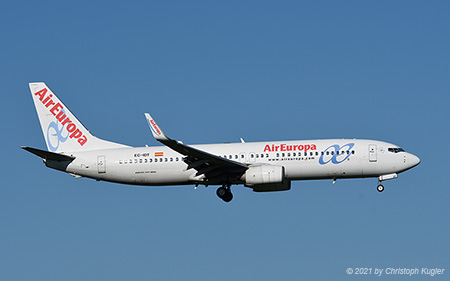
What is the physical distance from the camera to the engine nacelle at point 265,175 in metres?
51.8

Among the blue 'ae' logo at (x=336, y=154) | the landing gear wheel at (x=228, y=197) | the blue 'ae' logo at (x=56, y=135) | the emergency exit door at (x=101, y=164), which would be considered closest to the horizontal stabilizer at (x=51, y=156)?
the emergency exit door at (x=101, y=164)

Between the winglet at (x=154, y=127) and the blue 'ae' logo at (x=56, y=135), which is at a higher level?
the blue 'ae' logo at (x=56, y=135)

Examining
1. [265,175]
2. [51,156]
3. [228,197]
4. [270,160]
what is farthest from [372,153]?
[51,156]

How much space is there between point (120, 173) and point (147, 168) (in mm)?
2084

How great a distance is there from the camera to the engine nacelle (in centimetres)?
5184

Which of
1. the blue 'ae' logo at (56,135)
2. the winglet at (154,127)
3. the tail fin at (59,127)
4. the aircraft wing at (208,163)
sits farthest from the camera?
the blue 'ae' logo at (56,135)

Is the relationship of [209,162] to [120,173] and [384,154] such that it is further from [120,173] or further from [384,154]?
[384,154]

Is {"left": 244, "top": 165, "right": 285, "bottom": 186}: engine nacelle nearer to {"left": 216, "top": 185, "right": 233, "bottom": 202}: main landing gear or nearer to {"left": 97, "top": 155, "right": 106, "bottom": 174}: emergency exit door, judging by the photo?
{"left": 216, "top": 185, "right": 233, "bottom": 202}: main landing gear

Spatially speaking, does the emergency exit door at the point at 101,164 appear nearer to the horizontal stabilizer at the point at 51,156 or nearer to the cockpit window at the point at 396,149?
the horizontal stabilizer at the point at 51,156

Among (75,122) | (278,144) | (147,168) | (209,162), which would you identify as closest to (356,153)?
(278,144)

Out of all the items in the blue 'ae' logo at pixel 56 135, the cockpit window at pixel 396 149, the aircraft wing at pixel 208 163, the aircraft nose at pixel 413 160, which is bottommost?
the aircraft wing at pixel 208 163

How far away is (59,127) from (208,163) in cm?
1339

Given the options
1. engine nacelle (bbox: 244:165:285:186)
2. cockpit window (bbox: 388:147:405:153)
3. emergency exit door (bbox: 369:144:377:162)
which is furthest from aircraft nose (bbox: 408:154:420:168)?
engine nacelle (bbox: 244:165:285:186)

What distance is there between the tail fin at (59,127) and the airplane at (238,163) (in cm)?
53
